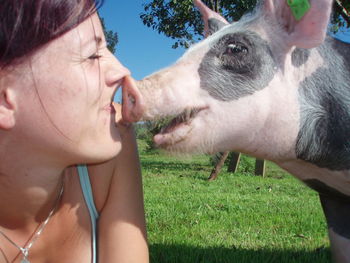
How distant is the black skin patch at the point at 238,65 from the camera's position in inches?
84.4

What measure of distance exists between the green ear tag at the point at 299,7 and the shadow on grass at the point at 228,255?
4.89 ft

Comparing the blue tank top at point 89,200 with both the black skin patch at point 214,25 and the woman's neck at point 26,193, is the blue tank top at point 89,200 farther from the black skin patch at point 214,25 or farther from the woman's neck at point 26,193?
the black skin patch at point 214,25

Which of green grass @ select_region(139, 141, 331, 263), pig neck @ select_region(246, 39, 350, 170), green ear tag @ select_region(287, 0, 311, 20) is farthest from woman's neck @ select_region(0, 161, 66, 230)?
green ear tag @ select_region(287, 0, 311, 20)

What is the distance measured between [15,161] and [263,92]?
44.6 inches

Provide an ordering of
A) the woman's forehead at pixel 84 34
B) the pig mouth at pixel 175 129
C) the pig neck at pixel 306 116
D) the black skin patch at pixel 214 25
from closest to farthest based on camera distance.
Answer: the woman's forehead at pixel 84 34 → the pig mouth at pixel 175 129 → the pig neck at pixel 306 116 → the black skin patch at pixel 214 25

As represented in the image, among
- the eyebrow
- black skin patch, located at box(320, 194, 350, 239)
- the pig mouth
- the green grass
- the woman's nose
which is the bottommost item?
the green grass

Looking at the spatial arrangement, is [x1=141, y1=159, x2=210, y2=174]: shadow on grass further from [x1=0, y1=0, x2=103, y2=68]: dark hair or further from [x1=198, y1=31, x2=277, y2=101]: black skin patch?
[x1=0, y1=0, x2=103, y2=68]: dark hair

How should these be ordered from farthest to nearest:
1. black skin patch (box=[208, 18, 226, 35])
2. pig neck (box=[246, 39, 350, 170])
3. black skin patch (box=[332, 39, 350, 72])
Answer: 1. black skin patch (box=[208, 18, 226, 35])
2. black skin patch (box=[332, 39, 350, 72])
3. pig neck (box=[246, 39, 350, 170])

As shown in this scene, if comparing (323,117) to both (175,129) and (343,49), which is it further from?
(175,129)

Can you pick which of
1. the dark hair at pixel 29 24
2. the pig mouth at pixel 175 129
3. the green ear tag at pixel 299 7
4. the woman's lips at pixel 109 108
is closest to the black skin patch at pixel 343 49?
the green ear tag at pixel 299 7

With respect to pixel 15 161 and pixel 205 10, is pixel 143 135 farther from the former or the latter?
pixel 205 10

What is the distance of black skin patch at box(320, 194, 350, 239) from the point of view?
2.38 metres

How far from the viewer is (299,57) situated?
2.25 meters

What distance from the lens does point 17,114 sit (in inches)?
64.7
